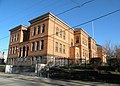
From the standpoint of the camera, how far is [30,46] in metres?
35.1

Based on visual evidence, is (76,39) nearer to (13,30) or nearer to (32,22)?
(32,22)

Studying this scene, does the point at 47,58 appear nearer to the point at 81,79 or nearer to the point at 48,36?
the point at 48,36

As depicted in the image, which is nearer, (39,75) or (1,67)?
(39,75)

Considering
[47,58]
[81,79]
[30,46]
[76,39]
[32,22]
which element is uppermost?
[32,22]

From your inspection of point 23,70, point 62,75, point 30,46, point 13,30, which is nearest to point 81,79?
point 62,75

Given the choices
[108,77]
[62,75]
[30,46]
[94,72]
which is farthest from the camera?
[30,46]

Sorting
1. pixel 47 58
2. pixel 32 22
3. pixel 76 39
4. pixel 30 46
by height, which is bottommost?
pixel 47 58

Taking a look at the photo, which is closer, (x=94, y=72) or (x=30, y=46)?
(x=94, y=72)

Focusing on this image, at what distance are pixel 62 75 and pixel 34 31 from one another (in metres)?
16.1

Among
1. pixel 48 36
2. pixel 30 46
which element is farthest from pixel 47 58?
pixel 30 46

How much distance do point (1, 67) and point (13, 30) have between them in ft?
37.7

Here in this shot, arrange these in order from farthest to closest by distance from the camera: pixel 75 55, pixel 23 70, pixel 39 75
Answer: pixel 75 55 < pixel 23 70 < pixel 39 75

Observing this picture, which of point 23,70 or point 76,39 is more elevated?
point 76,39

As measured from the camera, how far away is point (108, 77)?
17734mm
